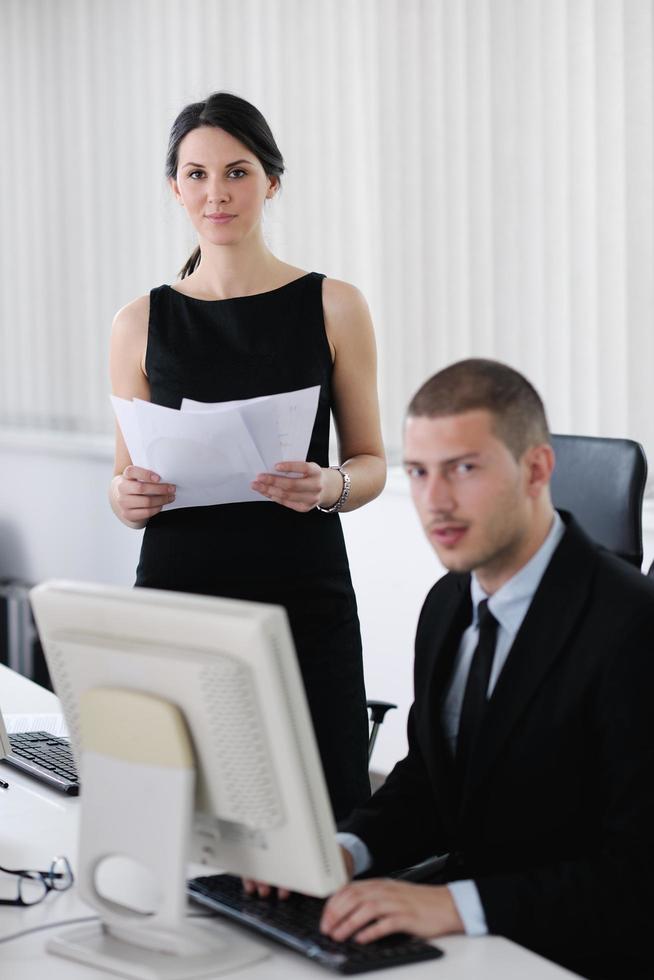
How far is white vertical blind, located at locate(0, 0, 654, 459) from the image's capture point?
3.24m

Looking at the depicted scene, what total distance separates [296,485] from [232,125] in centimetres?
63

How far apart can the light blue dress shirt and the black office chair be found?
567 mm

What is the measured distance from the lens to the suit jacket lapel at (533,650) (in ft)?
5.19

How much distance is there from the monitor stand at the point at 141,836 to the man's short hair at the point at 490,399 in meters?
0.47

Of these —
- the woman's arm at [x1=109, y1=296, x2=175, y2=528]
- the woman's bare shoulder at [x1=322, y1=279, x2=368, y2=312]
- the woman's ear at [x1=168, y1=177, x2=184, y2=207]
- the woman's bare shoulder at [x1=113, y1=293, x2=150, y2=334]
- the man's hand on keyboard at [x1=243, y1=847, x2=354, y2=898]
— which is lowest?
the man's hand on keyboard at [x1=243, y1=847, x2=354, y2=898]

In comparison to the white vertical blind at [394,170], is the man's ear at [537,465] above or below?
below

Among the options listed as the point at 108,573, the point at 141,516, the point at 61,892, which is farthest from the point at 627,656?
the point at 108,573

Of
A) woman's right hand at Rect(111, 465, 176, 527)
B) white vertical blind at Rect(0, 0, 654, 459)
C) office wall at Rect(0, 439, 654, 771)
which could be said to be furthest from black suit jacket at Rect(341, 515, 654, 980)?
white vertical blind at Rect(0, 0, 654, 459)

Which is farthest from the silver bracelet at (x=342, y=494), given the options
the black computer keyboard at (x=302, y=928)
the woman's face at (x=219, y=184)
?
the black computer keyboard at (x=302, y=928)

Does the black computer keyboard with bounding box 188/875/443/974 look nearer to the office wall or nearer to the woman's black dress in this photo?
the woman's black dress

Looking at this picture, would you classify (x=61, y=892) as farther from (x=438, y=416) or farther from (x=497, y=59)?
(x=497, y=59)

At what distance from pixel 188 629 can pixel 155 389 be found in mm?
1050

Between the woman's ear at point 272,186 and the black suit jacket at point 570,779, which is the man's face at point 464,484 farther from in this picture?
the woman's ear at point 272,186

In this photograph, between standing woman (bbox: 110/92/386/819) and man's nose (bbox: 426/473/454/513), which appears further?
standing woman (bbox: 110/92/386/819)
